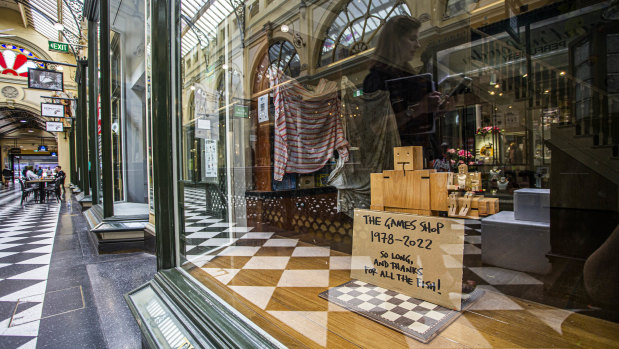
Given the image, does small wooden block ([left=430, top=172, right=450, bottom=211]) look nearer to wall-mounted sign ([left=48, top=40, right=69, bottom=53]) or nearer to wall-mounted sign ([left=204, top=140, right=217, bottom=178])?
wall-mounted sign ([left=204, top=140, right=217, bottom=178])

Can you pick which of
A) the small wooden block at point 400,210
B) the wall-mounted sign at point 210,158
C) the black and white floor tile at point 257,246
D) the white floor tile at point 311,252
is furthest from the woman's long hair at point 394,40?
the wall-mounted sign at point 210,158

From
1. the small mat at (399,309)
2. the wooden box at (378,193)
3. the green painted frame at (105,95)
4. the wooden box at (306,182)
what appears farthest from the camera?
the green painted frame at (105,95)

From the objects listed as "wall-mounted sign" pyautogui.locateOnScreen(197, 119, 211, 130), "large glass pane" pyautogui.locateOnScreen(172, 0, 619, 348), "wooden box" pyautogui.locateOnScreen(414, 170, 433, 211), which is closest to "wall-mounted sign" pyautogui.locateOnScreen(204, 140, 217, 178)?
"wall-mounted sign" pyautogui.locateOnScreen(197, 119, 211, 130)

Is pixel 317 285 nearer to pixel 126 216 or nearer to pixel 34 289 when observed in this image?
pixel 34 289

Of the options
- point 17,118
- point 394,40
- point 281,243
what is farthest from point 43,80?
point 17,118

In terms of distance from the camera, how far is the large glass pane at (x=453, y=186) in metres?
0.84

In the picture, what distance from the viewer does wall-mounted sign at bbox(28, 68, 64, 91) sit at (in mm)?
7711

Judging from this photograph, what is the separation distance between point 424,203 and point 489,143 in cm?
33

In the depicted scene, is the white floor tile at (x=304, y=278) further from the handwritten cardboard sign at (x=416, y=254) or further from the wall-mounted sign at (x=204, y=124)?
the wall-mounted sign at (x=204, y=124)

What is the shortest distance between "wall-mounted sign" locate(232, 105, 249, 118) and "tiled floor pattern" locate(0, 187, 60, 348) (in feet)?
6.76

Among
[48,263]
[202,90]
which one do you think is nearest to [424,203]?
[202,90]

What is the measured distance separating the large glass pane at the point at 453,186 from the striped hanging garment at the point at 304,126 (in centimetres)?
3

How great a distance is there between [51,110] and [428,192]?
505 inches

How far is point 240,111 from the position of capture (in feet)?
10.1
